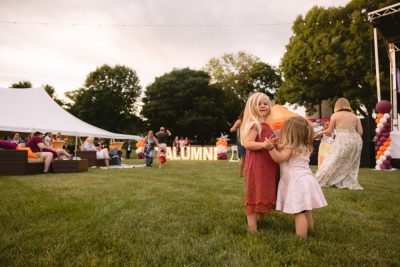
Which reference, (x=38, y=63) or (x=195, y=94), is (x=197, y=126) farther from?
(x=38, y=63)

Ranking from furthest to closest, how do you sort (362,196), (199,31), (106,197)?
1. (199,31)
2. (362,196)
3. (106,197)

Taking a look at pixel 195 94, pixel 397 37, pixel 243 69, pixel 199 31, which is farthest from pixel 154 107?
pixel 397 37

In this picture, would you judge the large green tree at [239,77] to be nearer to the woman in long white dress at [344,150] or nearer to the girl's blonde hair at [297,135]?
the woman in long white dress at [344,150]

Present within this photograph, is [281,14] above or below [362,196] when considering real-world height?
above

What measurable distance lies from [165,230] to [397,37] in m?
14.9

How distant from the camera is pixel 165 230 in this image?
2883 mm

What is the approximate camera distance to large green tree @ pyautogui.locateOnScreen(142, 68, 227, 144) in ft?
132

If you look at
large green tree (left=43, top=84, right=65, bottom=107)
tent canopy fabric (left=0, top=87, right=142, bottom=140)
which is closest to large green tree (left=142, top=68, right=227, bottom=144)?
tent canopy fabric (left=0, top=87, right=142, bottom=140)

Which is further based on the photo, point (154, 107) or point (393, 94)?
point (154, 107)

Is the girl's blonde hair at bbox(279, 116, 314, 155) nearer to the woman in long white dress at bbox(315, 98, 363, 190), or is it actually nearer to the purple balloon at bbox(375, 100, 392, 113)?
the woman in long white dress at bbox(315, 98, 363, 190)

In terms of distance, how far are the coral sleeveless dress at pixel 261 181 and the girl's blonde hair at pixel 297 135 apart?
0.75 ft

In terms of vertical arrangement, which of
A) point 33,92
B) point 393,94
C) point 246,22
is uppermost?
point 246,22

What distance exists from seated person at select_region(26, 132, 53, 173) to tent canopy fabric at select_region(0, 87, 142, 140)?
→ 6.66m

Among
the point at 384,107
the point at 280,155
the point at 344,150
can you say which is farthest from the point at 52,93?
the point at 280,155
